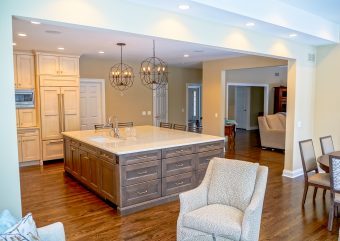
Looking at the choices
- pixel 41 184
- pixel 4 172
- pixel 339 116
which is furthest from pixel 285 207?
pixel 41 184

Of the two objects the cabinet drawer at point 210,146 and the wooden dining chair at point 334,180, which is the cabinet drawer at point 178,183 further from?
the wooden dining chair at point 334,180

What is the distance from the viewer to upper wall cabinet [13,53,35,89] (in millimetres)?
6270

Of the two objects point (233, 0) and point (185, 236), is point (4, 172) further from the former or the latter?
point (233, 0)

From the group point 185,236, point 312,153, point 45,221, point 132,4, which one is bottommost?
point 45,221

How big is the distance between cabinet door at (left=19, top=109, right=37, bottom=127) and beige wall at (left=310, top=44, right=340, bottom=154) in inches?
248

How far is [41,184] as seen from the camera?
516cm

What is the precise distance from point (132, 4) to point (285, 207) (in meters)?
3.45

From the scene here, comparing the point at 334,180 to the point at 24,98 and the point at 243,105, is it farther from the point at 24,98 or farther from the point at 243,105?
the point at 243,105

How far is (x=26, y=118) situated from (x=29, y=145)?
63cm

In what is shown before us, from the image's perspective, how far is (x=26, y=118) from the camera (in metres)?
6.53

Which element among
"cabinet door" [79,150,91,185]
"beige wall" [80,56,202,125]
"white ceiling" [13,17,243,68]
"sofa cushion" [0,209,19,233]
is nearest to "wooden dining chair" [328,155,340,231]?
"white ceiling" [13,17,243,68]

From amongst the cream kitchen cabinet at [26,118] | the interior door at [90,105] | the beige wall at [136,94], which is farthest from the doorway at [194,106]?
the cream kitchen cabinet at [26,118]

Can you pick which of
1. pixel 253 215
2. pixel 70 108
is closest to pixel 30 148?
pixel 70 108

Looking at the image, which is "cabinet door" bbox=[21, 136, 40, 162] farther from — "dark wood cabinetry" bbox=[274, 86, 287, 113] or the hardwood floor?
"dark wood cabinetry" bbox=[274, 86, 287, 113]
